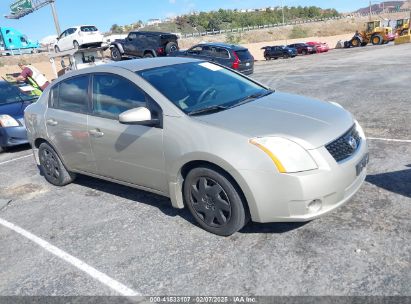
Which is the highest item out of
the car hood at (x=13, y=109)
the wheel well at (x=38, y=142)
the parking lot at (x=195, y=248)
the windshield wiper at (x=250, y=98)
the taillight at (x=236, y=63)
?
the windshield wiper at (x=250, y=98)

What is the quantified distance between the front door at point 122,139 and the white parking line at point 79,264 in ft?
3.30

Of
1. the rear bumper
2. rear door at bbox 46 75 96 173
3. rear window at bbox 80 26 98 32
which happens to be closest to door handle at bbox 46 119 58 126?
rear door at bbox 46 75 96 173

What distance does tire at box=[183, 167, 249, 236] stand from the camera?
3.27 metres

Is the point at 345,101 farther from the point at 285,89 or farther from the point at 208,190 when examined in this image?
the point at 208,190

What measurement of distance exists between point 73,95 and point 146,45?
16.4 metres

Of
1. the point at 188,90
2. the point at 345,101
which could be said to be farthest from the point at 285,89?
the point at 188,90

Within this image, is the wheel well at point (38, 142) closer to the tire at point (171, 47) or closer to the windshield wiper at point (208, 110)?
the windshield wiper at point (208, 110)

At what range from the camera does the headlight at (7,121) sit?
7565mm

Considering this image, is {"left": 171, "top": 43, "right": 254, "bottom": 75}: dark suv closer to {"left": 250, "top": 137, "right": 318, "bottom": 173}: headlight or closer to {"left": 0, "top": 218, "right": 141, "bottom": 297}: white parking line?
{"left": 0, "top": 218, "right": 141, "bottom": 297}: white parking line

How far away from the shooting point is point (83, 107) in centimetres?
446

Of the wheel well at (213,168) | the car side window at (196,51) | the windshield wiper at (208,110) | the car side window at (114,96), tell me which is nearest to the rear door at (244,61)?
the car side window at (196,51)

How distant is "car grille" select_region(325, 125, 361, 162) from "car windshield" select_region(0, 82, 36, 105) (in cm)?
766

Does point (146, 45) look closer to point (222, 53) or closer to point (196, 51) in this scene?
point (196, 51)

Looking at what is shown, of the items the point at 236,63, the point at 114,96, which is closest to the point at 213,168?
the point at 114,96
